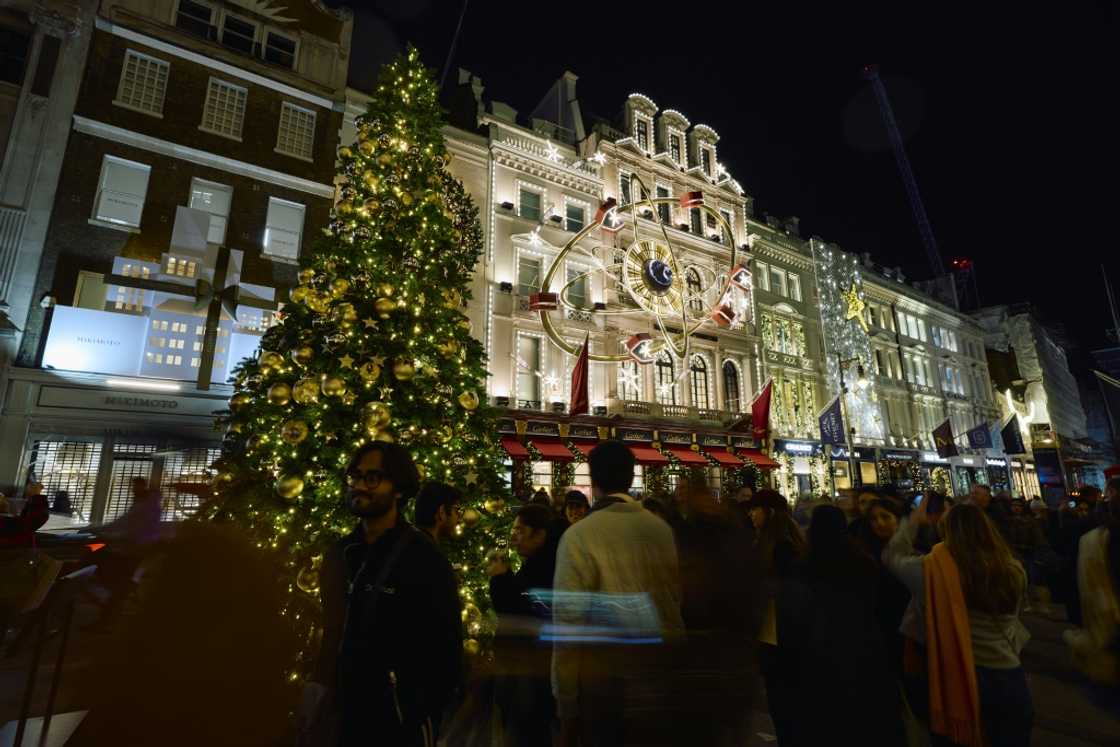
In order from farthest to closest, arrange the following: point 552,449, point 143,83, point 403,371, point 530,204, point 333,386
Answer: point 530,204
point 552,449
point 143,83
point 403,371
point 333,386

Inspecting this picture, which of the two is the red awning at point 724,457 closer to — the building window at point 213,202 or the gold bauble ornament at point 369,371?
the gold bauble ornament at point 369,371

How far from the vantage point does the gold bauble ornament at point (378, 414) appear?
19.8 feet

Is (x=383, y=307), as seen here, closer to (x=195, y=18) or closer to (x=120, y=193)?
(x=120, y=193)

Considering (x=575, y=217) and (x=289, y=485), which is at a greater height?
(x=575, y=217)

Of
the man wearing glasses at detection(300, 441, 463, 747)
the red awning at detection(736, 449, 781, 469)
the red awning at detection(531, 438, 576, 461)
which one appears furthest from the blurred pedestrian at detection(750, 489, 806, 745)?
the red awning at detection(736, 449, 781, 469)

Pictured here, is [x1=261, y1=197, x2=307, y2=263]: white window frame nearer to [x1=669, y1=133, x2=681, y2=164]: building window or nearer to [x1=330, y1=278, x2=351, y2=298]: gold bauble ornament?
[x1=330, y1=278, x2=351, y2=298]: gold bauble ornament

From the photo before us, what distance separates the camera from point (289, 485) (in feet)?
18.2

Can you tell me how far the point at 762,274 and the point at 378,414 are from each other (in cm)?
2871

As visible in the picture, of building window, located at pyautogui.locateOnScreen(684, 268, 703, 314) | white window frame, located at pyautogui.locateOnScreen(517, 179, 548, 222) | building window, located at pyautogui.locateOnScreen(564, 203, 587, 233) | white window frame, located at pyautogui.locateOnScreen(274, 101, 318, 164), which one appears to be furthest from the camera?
building window, located at pyautogui.locateOnScreen(684, 268, 703, 314)

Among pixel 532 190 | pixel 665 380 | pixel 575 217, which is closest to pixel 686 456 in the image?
pixel 665 380

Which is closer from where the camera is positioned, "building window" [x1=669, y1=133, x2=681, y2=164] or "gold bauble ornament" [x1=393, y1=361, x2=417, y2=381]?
"gold bauble ornament" [x1=393, y1=361, x2=417, y2=381]

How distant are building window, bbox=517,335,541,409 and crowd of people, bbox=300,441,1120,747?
1598 centimetres

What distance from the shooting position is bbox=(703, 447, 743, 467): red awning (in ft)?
77.1

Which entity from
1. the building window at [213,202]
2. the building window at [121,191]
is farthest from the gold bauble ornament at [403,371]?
the building window at [121,191]
